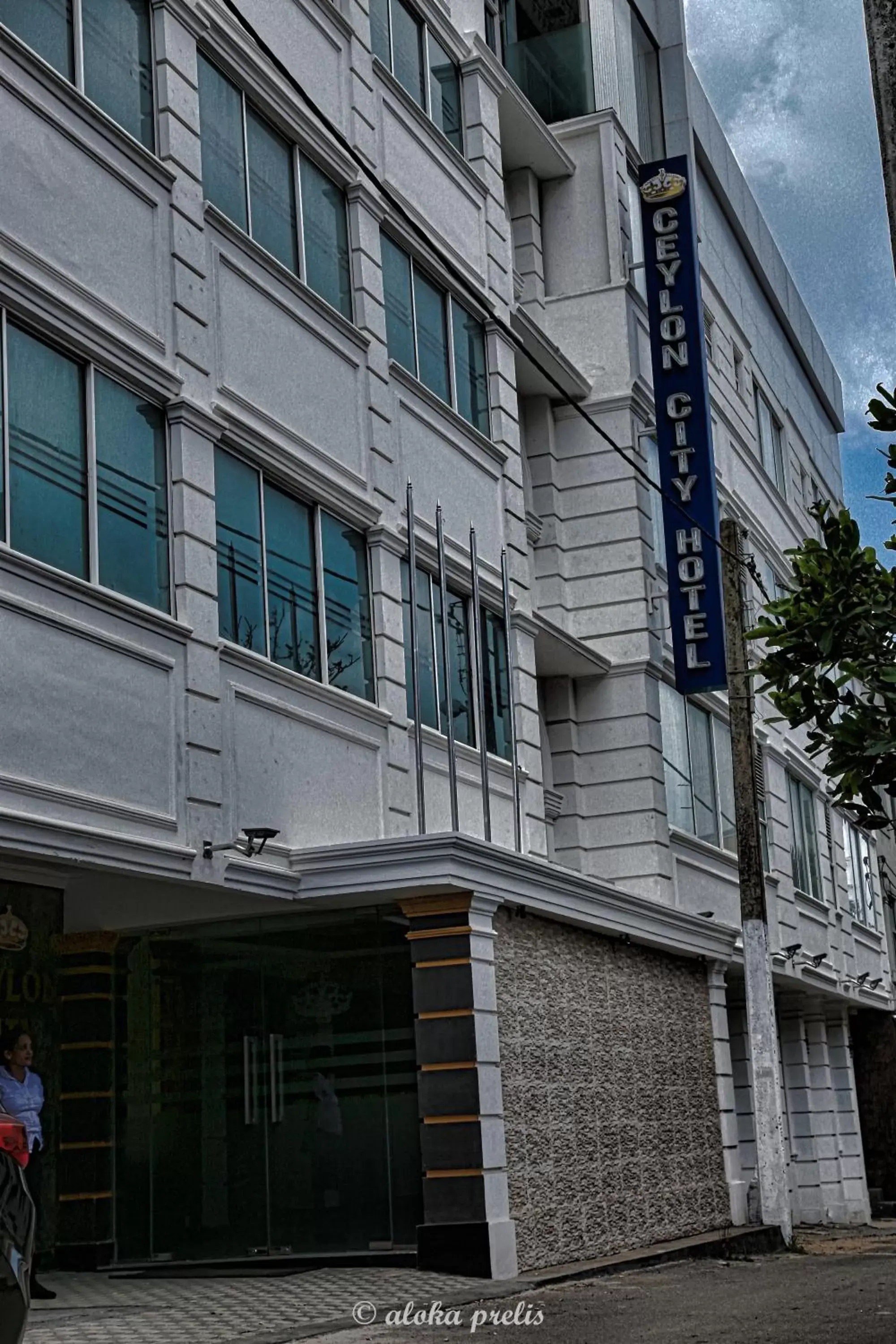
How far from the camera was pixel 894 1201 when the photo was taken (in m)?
35.3

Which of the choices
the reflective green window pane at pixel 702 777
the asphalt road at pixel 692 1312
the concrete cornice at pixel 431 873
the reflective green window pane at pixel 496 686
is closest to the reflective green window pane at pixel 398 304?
the reflective green window pane at pixel 496 686

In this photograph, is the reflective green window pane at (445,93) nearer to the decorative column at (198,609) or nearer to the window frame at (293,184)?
the window frame at (293,184)

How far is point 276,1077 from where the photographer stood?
15477mm

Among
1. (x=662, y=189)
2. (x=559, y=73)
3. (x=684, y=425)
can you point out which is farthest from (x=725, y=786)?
(x=559, y=73)

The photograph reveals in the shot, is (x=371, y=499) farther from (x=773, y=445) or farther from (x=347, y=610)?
(x=773, y=445)

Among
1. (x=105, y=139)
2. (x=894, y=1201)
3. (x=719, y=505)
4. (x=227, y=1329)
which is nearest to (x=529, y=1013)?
(x=227, y=1329)

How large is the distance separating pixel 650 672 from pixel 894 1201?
1614 cm

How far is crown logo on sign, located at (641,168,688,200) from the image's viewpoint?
987 inches

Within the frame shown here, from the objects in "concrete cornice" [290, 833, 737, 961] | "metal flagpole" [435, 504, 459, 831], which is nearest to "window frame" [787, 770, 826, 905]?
"metal flagpole" [435, 504, 459, 831]

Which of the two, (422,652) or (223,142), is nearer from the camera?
(223,142)

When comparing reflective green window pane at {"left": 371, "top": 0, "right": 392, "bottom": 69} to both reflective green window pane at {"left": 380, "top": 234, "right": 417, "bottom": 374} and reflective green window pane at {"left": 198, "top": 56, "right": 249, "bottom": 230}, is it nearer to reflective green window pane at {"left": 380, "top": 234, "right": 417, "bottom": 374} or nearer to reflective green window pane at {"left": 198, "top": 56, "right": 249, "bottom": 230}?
reflective green window pane at {"left": 380, "top": 234, "right": 417, "bottom": 374}

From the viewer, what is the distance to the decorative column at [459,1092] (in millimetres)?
14539

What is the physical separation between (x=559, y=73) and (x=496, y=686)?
10793mm

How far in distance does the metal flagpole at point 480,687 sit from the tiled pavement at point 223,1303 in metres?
4.38
